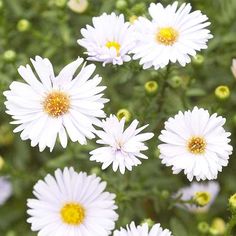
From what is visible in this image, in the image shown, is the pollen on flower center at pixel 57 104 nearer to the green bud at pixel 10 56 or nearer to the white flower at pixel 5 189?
the green bud at pixel 10 56

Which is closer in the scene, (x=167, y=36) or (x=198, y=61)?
(x=167, y=36)

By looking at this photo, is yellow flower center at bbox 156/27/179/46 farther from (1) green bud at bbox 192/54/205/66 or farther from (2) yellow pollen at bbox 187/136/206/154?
(2) yellow pollen at bbox 187/136/206/154

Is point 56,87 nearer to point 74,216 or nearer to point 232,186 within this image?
point 74,216

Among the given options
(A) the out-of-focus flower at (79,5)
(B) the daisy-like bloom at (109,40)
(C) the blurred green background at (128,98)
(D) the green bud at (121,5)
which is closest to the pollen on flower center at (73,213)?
(C) the blurred green background at (128,98)

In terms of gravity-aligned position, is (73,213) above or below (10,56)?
below

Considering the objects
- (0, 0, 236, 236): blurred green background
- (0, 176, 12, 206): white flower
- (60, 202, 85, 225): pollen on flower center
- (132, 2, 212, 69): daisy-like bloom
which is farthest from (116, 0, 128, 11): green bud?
(0, 176, 12, 206): white flower

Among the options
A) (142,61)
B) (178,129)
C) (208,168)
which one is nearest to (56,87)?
(142,61)

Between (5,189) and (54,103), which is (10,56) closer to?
(54,103)

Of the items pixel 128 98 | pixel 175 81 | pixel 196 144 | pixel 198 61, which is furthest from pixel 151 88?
pixel 128 98
